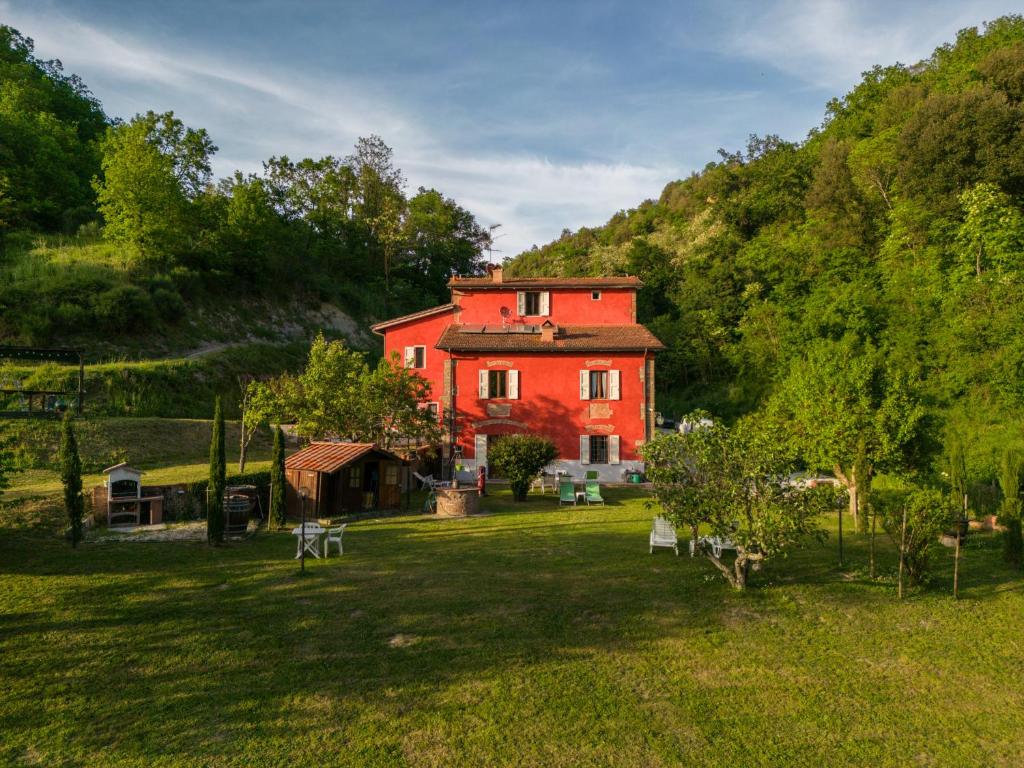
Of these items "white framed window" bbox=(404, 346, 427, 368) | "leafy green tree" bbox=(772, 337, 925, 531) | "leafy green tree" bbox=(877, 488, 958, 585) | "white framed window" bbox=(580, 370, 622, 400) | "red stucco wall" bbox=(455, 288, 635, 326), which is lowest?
"leafy green tree" bbox=(877, 488, 958, 585)

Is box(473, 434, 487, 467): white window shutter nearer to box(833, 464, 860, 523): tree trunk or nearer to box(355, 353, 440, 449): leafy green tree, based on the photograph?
box(355, 353, 440, 449): leafy green tree

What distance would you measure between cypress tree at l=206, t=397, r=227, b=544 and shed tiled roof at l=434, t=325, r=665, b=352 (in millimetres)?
12640

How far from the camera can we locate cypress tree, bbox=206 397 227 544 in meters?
11.8

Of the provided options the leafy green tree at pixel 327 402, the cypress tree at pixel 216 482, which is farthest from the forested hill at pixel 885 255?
the cypress tree at pixel 216 482

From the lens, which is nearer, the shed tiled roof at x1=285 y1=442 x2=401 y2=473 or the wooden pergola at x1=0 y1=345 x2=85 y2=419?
the shed tiled roof at x1=285 y1=442 x2=401 y2=473

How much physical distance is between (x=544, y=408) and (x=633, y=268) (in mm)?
27398

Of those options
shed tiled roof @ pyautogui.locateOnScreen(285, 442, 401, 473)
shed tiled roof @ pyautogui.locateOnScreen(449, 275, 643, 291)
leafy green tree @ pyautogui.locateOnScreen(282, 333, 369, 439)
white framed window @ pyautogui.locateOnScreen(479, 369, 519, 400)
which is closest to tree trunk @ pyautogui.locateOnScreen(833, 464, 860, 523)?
white framed window @ pyautogui.locateOnScreen(479, 369, 519, 400)

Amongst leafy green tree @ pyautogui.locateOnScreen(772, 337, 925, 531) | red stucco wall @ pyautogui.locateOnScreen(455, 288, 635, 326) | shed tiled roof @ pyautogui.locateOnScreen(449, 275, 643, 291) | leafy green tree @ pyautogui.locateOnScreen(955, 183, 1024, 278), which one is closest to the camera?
leafy green tree @ pyautogui.locateOnScreen(772, 337, 925, 531)

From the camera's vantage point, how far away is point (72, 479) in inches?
451

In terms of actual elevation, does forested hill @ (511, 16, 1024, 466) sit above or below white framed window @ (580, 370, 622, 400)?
above

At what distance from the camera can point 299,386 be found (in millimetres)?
19750

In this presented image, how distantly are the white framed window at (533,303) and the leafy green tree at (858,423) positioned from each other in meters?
13.0

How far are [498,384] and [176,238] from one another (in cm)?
2703

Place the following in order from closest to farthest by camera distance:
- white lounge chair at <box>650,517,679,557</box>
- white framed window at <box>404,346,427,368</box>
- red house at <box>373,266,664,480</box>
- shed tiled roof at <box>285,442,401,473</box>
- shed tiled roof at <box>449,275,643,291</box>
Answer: white lounge chair at <box>650,517,679,557</box>, shed tiled roof at <box>285,442,401,473</box>, red house at <box>373,266,664,480</box>, shed tiled roof at <box>449,275,643,291</box>, white framed window at <box>404,346,427,368</box>
